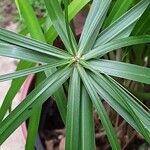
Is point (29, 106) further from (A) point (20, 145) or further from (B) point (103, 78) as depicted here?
(A) point (20, 145)

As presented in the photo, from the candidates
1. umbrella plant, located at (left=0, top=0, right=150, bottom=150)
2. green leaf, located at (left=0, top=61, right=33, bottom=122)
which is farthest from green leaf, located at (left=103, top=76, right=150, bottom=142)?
green leaf, located at (left=0, top=61, right=33, bottom=122)

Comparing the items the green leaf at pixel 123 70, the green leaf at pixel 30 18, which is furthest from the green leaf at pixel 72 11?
the green leaf at pixel 123 70

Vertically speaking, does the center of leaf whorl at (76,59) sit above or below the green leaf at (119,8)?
below

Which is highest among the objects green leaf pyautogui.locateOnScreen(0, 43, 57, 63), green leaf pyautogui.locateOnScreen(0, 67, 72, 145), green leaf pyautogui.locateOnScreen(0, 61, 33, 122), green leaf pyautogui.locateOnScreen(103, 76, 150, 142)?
green leaf pyautogui.locateOnScreen(0, 43, 57, 63)

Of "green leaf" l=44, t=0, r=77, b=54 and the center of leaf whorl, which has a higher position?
"green leaf" l=44, t=0, r=77, b=54

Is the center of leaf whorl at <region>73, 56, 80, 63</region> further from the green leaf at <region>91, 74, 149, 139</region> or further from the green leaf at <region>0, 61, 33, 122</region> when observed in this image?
the green leaf at <region>0, 61, 33, 122</region>

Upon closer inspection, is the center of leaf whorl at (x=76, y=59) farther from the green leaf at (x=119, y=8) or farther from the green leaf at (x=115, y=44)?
the green leaf at (x=119, y=8)

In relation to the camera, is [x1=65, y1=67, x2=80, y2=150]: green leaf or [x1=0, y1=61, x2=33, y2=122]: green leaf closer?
[x1=65, y1=67, x2=80, y2=150]: green leaf
